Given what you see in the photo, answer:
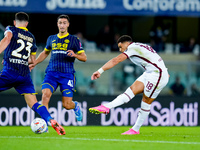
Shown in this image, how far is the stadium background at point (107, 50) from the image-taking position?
42.4 feet

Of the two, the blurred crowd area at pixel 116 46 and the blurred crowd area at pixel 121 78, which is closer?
the blurred crowd area at pixel 121 78

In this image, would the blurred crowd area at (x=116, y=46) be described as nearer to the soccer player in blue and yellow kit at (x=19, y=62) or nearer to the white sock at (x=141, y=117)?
the white sock at (x=141, y=117)

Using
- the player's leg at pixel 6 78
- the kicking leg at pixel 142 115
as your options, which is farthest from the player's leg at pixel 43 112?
the kicking leg at pixel 142 115

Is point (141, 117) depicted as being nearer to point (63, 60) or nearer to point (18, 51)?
point (63, 60)

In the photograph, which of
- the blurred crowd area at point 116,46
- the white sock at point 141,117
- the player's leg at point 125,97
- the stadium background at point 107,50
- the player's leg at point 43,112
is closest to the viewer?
the player's leg at point 43,112

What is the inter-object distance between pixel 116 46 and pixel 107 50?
362 millimetres

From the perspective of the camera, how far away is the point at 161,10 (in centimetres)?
1595

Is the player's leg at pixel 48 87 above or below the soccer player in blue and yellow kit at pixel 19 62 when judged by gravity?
below

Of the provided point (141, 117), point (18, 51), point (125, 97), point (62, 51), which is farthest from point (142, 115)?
point (18, 51)

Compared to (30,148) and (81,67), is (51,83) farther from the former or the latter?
(81,67)

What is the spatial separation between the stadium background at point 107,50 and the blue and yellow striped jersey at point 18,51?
442 cm

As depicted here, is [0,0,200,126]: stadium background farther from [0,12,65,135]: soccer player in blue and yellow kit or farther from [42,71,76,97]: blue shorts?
[0,12,65,135]: soccer player in blue and yellow kit

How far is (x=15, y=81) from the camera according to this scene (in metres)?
8.21

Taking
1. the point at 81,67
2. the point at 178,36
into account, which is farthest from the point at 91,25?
the point at 81,67
